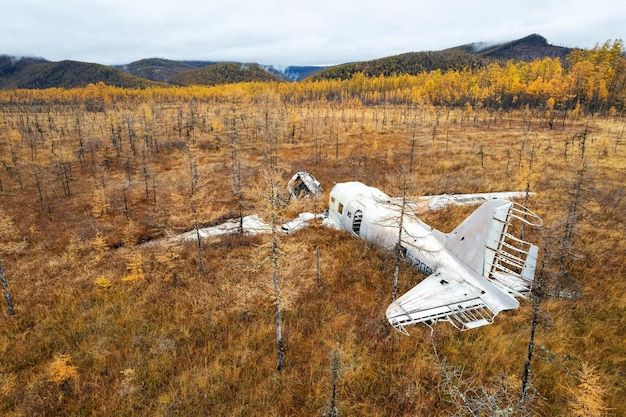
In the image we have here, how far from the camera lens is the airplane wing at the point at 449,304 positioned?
13.0m

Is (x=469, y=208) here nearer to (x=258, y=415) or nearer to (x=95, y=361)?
(x=258, y=415)

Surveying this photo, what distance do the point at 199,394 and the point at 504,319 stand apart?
14.1m

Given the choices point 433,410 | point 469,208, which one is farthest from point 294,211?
point 433,410

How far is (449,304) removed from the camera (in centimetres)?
1376

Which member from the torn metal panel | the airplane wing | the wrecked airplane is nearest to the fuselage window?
the wrecked airplane

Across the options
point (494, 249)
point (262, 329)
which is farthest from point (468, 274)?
point (262, 329)

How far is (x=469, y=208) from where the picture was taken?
29.1 m

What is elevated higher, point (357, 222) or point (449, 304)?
point (357, 222)

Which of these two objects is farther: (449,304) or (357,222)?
(357,222)

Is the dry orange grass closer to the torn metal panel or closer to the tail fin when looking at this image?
the tail fin

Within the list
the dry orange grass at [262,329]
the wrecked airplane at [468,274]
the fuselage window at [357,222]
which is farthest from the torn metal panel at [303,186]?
the wrecked airplane at [468,274]

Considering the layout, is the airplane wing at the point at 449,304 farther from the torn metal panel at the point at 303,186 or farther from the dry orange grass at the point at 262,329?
the torn metal panel at the point at 303,186

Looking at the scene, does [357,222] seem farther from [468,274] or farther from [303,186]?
[303,186]

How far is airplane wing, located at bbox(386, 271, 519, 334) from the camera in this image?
1300 cm
